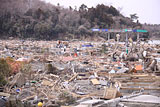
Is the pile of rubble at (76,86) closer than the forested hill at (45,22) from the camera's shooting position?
Yes

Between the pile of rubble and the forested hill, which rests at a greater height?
the forested hill

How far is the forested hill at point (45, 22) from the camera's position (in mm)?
38562

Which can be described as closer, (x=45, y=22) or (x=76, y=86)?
(x=76, y=86)

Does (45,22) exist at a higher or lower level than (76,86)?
higher

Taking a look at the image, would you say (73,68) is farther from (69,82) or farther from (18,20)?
(18,20)

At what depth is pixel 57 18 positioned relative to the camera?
148 feet

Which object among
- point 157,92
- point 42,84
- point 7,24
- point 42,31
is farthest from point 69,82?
point 7,24

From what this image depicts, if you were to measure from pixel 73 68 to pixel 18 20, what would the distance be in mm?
31469

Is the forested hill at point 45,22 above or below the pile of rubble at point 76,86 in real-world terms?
above

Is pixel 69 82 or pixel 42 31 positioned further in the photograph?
pixel 42 31

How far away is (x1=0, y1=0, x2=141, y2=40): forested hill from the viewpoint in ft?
127

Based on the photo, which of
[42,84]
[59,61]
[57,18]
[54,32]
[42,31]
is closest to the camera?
[42,84]

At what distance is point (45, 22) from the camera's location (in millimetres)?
40188

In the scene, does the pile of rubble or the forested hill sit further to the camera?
the forested hill
